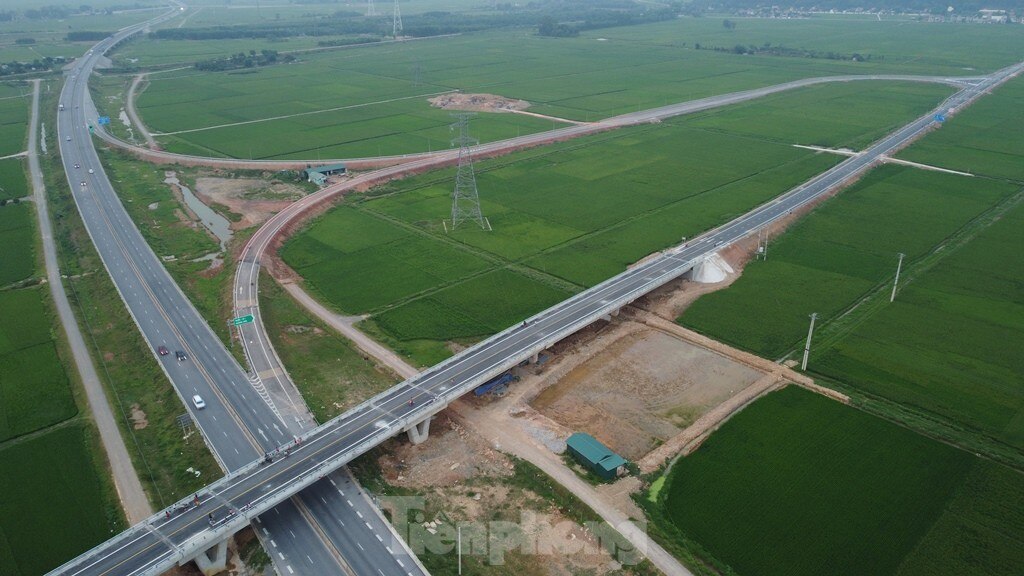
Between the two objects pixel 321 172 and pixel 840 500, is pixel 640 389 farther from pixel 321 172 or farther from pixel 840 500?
pixel 321 172

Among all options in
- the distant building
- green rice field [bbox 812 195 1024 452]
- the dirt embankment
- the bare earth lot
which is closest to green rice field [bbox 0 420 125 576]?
the bare earth lot

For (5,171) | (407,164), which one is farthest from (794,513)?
(5,171)

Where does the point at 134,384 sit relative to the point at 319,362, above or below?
below

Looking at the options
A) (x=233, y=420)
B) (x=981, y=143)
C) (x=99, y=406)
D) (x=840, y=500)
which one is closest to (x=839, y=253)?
(x=840, y=500)

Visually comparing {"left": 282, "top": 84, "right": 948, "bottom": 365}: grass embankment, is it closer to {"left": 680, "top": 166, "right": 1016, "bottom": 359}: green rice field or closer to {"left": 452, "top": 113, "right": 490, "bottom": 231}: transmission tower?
{"left": 452, "top": 113, "right": 490, "bottom": 231}: transmission tower

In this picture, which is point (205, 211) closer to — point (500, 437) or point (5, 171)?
point (5, 171)

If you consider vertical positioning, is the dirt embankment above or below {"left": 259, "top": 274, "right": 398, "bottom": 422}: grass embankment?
above
